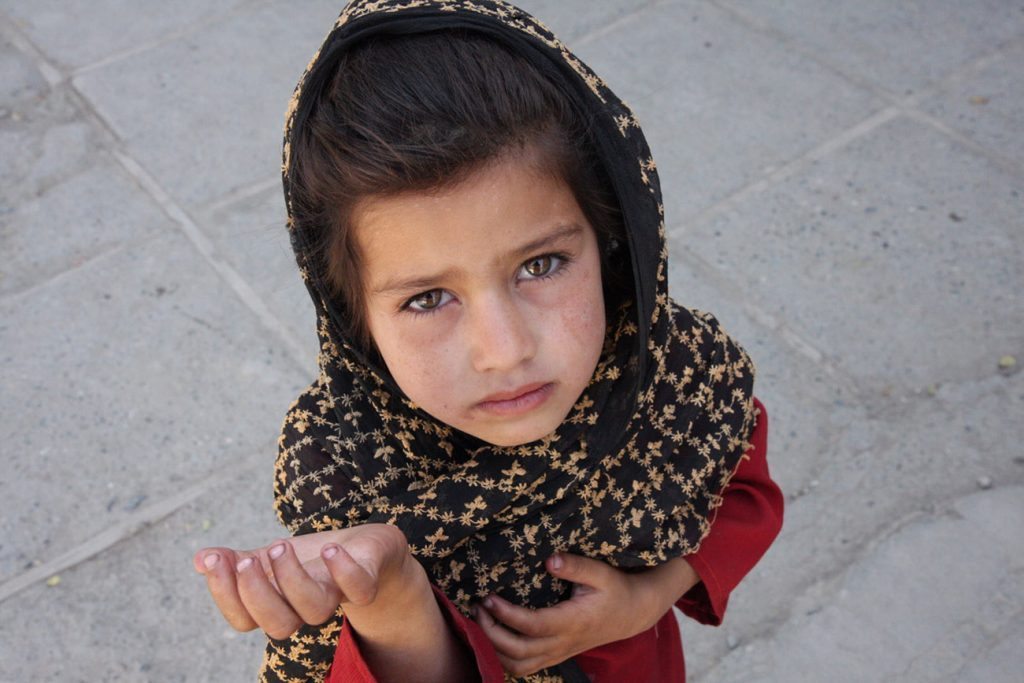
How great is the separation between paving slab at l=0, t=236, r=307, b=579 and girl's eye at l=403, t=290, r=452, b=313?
153cm

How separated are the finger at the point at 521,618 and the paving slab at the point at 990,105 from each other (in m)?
2.41

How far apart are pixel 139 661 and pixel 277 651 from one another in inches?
39.3

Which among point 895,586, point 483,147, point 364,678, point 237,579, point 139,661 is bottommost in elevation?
point 895,586

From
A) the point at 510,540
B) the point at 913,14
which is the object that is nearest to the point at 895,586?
the point at 510,540

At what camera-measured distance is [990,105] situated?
131 inches

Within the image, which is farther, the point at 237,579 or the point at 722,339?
the point at 722,339

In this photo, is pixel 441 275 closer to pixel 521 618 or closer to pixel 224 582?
pixel 224 582

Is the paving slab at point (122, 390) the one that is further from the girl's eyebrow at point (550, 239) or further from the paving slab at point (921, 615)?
the girl's eyebrow at point (550, 239)

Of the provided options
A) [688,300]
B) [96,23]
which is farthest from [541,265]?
[96,23]

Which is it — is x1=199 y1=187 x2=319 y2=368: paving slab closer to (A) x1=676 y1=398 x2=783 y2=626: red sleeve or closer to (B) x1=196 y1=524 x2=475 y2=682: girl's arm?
(A) x1=676 y1=398 x2=783 y2=626: red sleeve

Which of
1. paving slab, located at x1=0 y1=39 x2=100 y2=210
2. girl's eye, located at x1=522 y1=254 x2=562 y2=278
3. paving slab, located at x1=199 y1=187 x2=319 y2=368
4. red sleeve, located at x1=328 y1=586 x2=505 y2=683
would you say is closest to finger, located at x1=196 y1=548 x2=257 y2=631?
red sleeve, located at x1=328 y1=586 x2=505 y2=683

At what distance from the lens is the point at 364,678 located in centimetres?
108

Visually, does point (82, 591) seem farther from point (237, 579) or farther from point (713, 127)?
point (713, 127)

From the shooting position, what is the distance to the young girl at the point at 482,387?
3.54 ft
